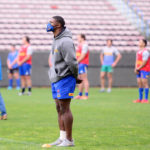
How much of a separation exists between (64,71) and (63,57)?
21 cm

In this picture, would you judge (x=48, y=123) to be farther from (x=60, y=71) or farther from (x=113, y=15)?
(x=113, y=15)

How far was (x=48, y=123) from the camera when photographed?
943 cm

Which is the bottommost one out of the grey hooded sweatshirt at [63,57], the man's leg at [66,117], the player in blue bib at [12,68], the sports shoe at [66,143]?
the player in blue bib at [12,68]

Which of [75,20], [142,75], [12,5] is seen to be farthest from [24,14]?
[142,75]

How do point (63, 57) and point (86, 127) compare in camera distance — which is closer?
point (63, 57)

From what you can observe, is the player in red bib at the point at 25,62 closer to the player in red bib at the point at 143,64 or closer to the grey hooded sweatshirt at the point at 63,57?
Result: the player in red bib at the point at 143,64

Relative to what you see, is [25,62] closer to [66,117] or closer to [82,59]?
[82,59]

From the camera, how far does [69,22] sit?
27328 mm

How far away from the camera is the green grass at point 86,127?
22.6 feet

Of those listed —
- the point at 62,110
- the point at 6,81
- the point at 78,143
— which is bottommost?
the point at 6,81

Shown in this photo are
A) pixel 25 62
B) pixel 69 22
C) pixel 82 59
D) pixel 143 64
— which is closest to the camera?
pixel 143 64

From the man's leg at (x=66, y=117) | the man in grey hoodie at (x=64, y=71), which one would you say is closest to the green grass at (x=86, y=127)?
the man's leg at (x=66, y=117)

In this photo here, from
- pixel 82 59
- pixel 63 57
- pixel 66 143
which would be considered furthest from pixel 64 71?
pixel 82 59

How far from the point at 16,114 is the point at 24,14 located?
17476 mm
